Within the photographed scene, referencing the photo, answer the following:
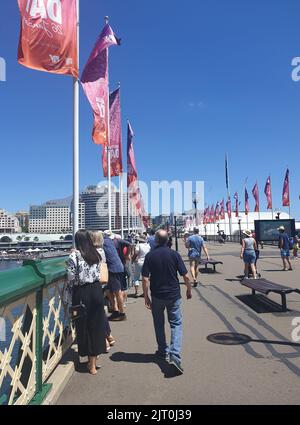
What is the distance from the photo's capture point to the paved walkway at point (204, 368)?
453cm

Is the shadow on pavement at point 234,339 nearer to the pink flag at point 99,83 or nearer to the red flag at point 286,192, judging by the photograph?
the pink flag at point 99,83

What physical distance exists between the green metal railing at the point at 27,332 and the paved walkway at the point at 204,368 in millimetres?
445

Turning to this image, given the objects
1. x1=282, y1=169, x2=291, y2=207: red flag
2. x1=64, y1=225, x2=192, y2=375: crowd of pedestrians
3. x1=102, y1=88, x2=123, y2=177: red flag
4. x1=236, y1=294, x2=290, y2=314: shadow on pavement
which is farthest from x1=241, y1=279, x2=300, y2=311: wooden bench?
x1=282, y1=169, x2=291, y2=207: red flag

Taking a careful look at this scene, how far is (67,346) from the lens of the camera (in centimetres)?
636

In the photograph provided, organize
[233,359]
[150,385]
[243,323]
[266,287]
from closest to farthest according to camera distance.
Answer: [150,385]
[233,359]
[243,323]
[266,287]

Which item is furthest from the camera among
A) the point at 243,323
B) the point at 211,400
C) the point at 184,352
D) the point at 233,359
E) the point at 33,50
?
the point at 243,323

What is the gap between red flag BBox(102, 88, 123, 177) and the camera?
15.9 meters

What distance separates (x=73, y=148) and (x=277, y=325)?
5.47 meters

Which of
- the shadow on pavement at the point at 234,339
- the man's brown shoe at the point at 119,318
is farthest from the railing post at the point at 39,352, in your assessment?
the man's brown shoe at the point at 119,318

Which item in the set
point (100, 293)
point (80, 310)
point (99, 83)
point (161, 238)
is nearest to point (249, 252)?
point (99, 83)

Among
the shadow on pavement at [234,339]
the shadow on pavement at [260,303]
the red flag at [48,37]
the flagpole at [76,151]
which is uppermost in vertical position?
the red flag at [48,37]

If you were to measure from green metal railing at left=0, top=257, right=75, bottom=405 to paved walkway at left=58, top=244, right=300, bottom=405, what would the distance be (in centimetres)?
45

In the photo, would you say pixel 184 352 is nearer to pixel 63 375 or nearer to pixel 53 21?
pixel 63 375
